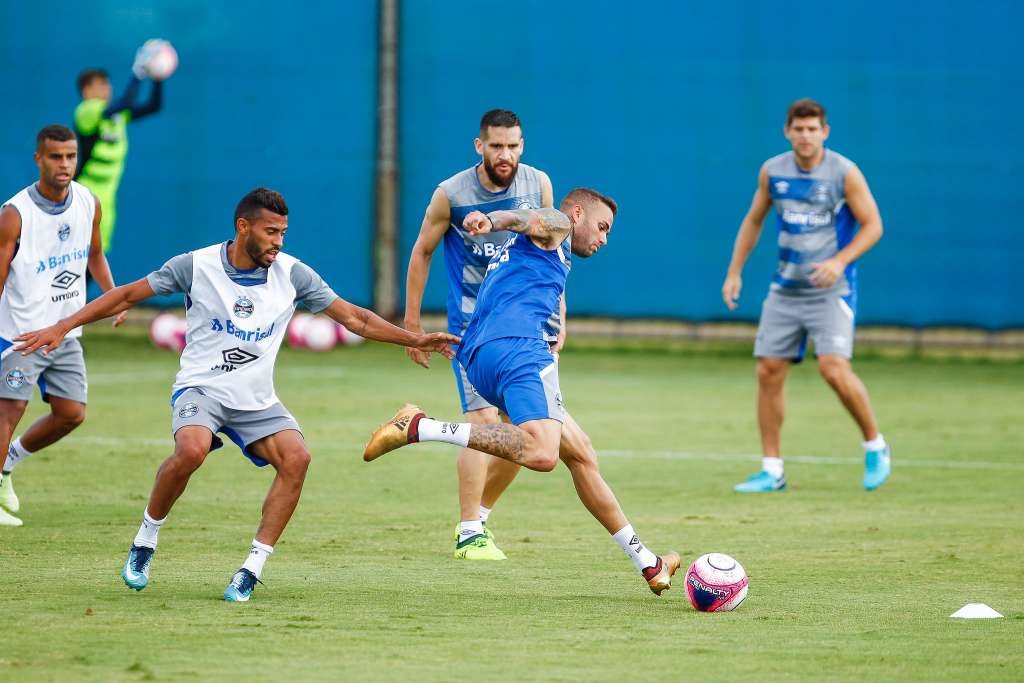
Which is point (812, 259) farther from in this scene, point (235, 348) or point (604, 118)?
point (604, 118)

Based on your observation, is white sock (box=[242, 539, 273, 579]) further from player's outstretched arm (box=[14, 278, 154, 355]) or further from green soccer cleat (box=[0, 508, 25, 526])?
green soccer cleat (box=[0, 508, 25, 526])

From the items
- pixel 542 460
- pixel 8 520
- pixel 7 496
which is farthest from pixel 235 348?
pixel 7 496

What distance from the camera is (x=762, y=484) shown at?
1141 cm

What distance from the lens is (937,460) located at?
12.9 meters

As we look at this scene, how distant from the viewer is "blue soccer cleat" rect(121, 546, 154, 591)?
733 cm

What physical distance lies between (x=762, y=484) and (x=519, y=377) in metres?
4.16

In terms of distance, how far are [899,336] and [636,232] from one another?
354cm

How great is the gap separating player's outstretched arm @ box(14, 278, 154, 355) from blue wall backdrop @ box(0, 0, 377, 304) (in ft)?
47.5

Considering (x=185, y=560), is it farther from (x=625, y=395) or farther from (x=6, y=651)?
(x=625, y=395)

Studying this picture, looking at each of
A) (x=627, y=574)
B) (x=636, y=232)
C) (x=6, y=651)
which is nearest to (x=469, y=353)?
(x=627, y=574)

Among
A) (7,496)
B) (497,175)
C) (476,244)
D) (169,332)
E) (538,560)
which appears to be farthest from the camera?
(169,332)

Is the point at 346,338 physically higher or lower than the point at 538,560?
lower

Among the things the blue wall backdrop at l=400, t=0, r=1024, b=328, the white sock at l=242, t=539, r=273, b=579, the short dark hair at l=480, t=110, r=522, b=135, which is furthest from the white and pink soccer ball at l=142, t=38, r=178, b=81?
the white sock at l=242, t=539, r=273, b=579

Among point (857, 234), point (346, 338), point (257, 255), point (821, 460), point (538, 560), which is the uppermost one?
point (257, 255)
